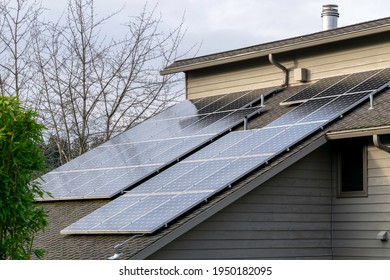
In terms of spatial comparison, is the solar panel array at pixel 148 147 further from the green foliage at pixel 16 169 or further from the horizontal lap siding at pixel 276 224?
the green foliage at pixel 16 169

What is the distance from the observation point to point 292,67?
2023 cm

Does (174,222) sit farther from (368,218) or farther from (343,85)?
(343,85)

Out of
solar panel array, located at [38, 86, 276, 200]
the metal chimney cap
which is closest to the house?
solar panel array, located at [38, 86, 276, 200]

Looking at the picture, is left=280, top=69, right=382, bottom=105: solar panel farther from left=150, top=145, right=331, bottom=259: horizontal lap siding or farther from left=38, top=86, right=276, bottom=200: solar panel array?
left=150, top=145, right=331, bottom=259: horizontal lap siding

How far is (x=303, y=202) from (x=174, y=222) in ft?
9.57

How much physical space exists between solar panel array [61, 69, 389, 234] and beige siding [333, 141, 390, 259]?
123 cm

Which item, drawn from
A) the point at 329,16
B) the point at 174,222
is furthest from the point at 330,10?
the point at 174,222

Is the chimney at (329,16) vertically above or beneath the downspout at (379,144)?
above

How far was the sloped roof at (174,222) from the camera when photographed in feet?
45.5

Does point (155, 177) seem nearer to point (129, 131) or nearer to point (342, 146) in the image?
point (342, 146)

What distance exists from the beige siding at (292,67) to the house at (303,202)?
0.11ft

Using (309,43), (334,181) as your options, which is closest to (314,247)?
(334,181)

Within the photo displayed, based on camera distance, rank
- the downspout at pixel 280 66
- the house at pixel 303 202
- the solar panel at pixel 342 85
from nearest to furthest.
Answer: the house at pixel 303 202 → the solar panel at pixel 342 85 → the downspout at pixel 280 66

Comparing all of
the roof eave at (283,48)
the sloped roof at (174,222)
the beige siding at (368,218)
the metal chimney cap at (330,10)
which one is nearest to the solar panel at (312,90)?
the sloped roof at (174,222)
